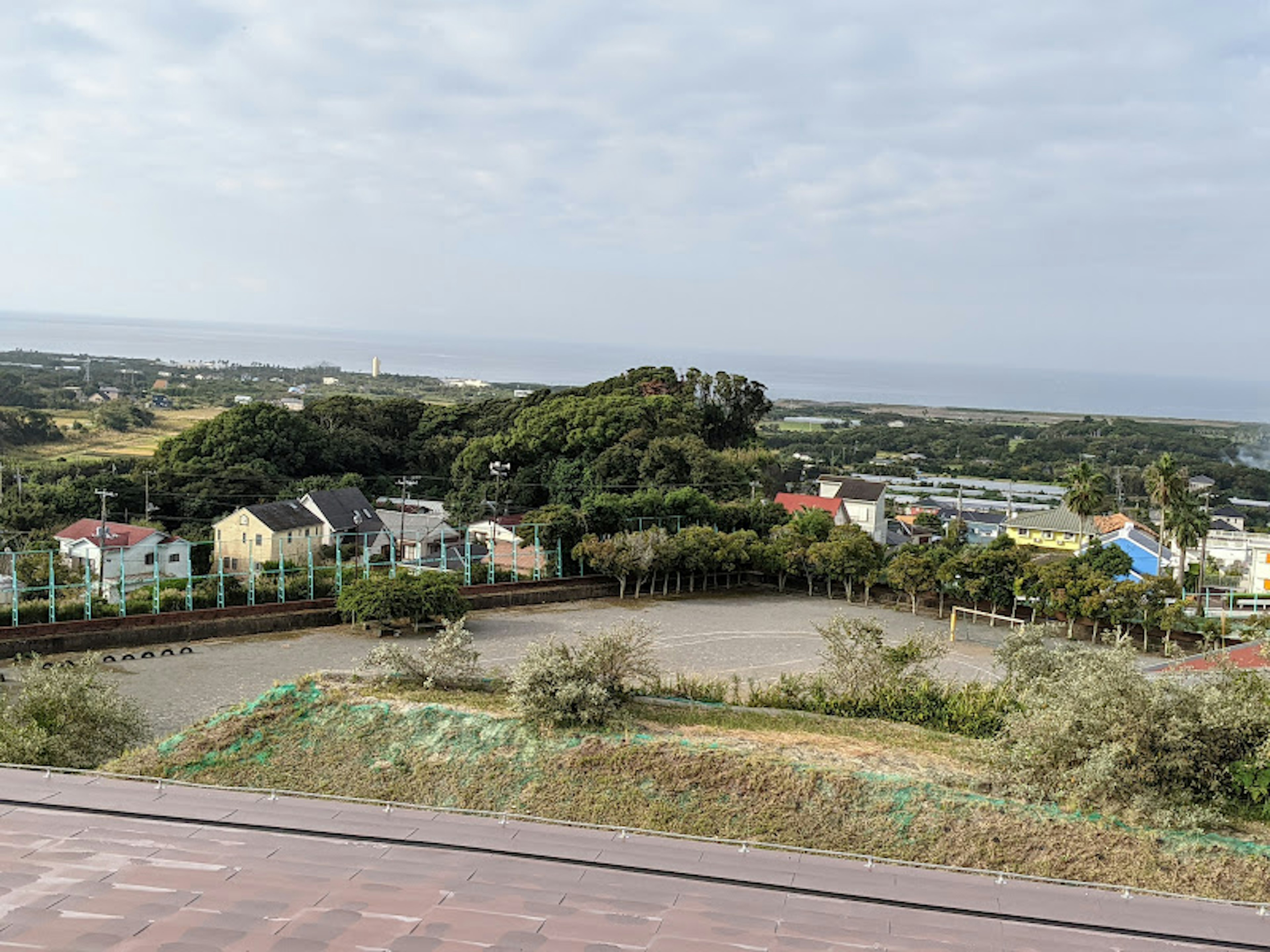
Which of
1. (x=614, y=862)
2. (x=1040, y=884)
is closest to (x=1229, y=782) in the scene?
(x=1040, y=884)

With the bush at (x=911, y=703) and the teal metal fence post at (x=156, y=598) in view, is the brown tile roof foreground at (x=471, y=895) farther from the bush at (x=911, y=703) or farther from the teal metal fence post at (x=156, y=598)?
the teal metal fence post at (x=156, y=598)

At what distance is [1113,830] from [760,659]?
9294mm

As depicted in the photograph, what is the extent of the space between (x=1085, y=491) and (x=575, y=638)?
18.9 m

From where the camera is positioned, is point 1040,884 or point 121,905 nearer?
point 121,905

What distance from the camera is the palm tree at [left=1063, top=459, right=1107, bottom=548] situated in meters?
30.5

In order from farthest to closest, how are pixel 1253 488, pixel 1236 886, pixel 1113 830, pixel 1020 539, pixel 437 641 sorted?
pixel 1253 488
pixel 1020 539
pixel 437 641
pixel 1113 830
pixel 1236 886

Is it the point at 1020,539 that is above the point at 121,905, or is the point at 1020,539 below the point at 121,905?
below

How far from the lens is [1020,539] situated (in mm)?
43094

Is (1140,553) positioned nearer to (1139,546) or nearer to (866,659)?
(1139,546)

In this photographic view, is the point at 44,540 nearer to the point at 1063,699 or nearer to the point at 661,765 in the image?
the point at 661,765

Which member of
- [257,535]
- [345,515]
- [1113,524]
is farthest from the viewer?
[1113,524]

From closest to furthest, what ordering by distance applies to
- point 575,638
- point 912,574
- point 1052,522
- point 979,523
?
point 575,638
point 912,574
point 1052,522
point 979,523

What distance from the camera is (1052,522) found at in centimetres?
4275

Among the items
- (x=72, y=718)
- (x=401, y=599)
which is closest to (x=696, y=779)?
(x=72, y=718)
